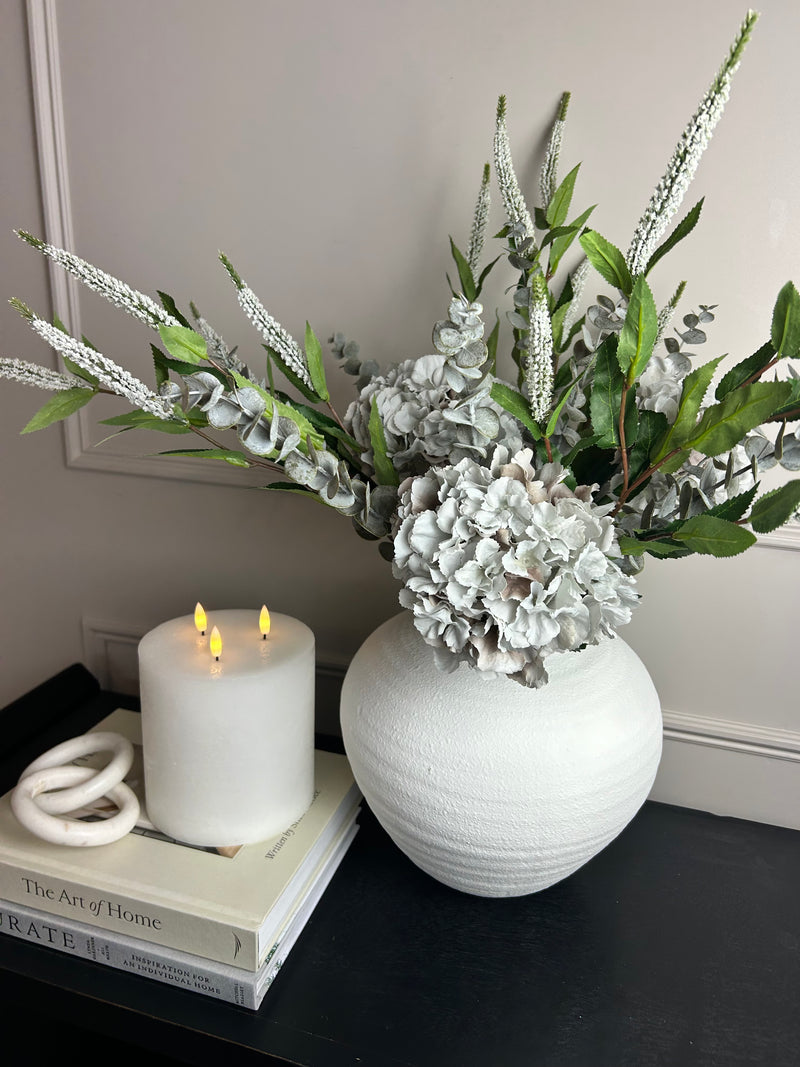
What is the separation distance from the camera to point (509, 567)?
548 mm

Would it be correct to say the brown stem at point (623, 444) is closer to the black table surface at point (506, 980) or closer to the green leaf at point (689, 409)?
the green leaf at point (689, 409)

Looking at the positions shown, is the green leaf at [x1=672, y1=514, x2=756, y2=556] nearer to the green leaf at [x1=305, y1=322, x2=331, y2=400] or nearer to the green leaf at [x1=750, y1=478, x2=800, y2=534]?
the green leaf at [x1=750, y1=478, x2=800, y2=534]

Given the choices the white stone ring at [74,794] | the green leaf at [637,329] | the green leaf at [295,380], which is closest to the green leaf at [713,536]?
the green leaf at [637,329]

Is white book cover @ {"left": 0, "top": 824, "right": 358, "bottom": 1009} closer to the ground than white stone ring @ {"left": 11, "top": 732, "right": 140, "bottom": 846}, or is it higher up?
closer to the ground

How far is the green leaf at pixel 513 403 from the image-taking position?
1.97 ft

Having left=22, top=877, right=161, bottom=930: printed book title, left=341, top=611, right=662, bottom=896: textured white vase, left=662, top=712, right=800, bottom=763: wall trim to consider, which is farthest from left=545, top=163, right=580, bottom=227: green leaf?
left=22, top=877, right=161, bottom=930: printed book title

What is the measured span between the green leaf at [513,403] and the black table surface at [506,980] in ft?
1.47

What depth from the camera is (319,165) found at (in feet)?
2.90

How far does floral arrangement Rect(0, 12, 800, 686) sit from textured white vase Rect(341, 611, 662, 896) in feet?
0.21

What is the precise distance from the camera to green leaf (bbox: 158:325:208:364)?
538mm

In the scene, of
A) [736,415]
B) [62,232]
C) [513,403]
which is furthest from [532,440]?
[62,232]

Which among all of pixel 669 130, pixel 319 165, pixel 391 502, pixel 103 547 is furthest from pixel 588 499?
pixel 103 547

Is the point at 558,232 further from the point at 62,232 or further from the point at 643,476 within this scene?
the point at 62,232

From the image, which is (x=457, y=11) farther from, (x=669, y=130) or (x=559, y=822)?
(x=559, y=822)
